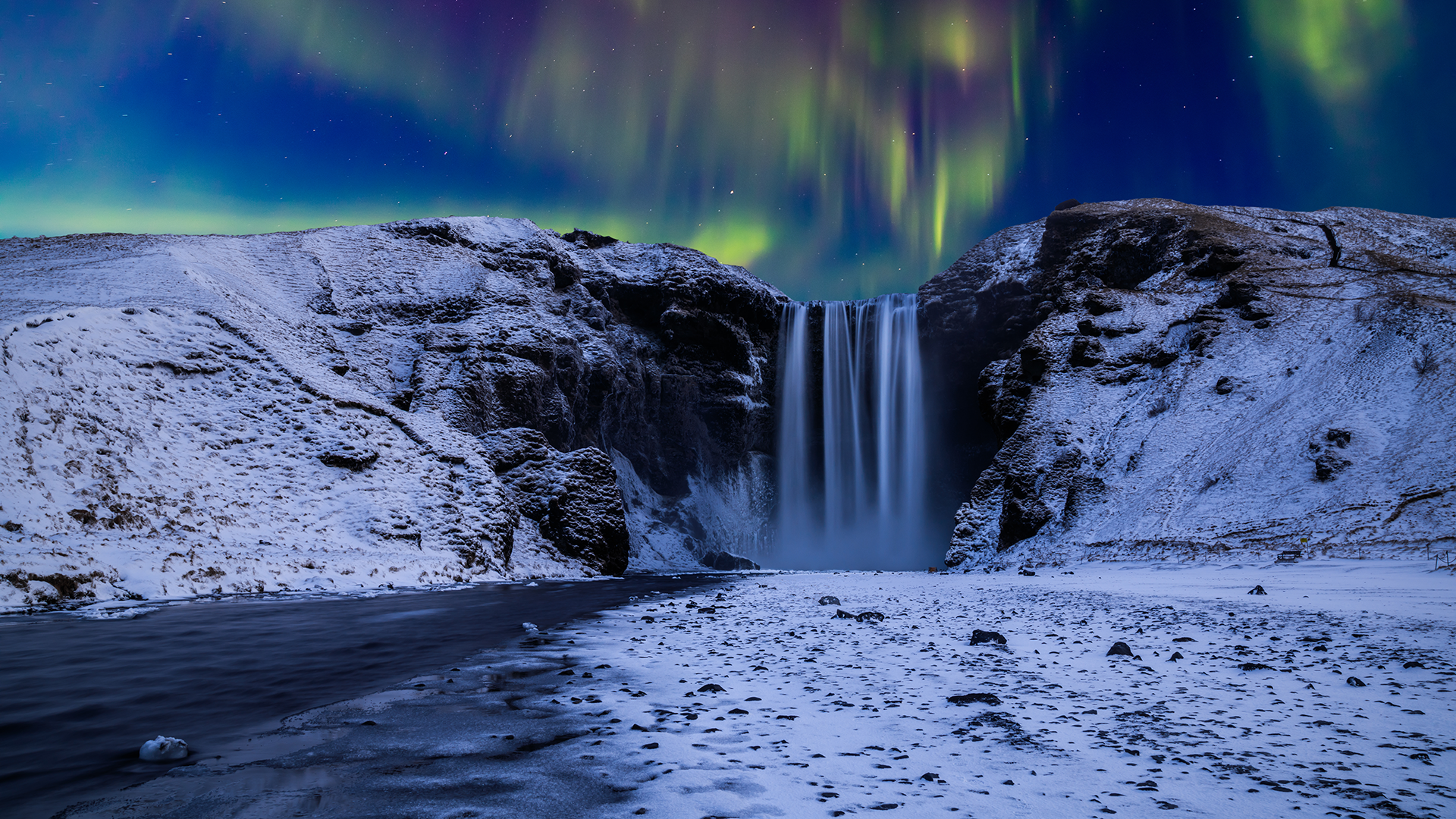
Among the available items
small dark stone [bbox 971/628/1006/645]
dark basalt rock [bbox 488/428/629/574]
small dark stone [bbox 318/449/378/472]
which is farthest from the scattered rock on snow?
dark basalt rock [bbox 488/428/629/574]

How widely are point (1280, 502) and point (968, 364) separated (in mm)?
30758

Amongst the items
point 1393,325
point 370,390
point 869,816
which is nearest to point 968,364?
point 1393,325

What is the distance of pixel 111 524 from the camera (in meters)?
15.3

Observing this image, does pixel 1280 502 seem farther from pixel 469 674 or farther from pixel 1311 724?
pixel 469 674

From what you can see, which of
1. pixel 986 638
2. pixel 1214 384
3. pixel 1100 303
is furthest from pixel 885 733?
pixel 1100 303

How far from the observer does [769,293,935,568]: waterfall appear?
5784 centimetres

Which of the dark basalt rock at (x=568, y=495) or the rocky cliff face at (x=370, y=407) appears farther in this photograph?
the dark basalt rock at (x=568, y=495)

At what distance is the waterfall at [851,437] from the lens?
5784cm

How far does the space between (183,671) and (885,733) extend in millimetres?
7083

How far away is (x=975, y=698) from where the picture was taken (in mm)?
5422

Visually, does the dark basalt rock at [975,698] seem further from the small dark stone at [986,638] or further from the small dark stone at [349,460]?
the small dark stone at [349,460]

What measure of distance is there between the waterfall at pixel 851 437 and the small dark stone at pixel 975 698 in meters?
53.9

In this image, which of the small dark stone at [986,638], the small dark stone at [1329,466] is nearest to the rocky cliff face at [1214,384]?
the small dark stone at [1329,466]

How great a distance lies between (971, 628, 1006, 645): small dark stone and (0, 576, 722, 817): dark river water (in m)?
6.31
